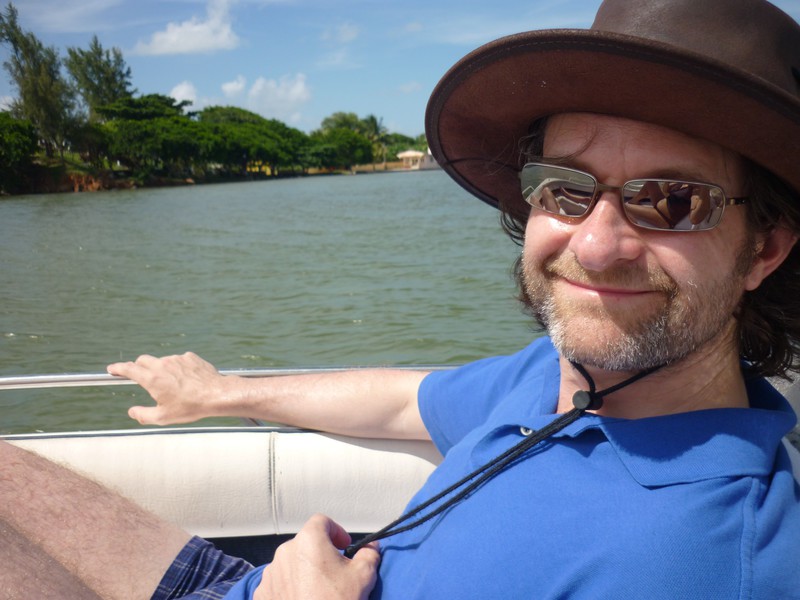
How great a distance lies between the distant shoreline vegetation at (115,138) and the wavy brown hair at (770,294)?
4561 cm

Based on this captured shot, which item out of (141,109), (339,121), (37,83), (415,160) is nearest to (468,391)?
(37,83)

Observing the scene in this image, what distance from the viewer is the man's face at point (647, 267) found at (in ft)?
4.09

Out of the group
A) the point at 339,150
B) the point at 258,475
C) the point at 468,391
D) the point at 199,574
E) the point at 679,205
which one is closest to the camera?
the point at 679,205

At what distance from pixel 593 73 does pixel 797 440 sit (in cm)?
83

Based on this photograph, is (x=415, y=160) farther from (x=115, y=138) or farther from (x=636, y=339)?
(x=636, y=339)

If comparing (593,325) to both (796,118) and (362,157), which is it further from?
(362,157)

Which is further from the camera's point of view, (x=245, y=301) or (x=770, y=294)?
(x=245, y=301)

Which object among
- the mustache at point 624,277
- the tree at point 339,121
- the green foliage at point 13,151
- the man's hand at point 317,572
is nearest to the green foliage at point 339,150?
the tree at point 339,121

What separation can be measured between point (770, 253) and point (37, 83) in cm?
5279

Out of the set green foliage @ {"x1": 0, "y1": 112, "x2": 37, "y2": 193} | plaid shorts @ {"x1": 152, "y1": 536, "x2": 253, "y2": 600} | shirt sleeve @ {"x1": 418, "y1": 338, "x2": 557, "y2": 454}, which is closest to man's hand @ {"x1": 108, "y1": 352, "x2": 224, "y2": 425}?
plaid shorts @ {"x1": 152, "y1": 536, "x2": 253, "y2": 600}

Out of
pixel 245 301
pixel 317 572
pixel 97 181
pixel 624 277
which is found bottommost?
pixel 245 301

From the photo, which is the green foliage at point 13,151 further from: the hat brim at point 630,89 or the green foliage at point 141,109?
the hat brim at point 630,89

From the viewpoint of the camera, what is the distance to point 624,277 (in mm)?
1261

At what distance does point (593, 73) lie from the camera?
123cm
